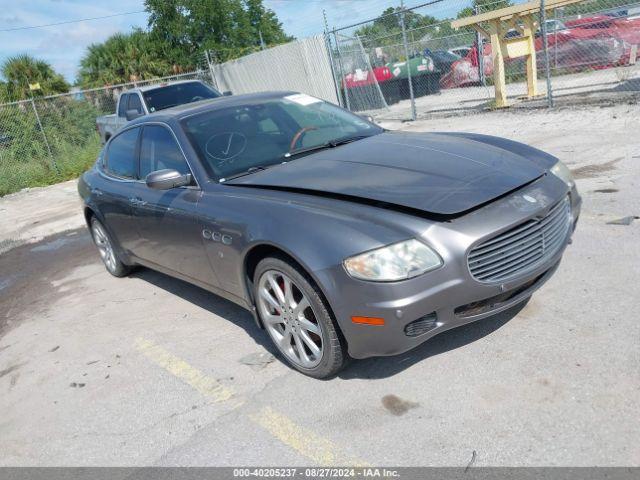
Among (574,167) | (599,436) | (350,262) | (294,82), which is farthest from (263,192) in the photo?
Answer: (294,82)

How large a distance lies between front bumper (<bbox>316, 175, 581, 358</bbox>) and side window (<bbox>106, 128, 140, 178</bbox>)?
2.76 metres

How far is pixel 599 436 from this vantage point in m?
2.53

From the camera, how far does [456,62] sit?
16.8 m

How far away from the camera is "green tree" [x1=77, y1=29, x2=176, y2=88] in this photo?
28.8 meters

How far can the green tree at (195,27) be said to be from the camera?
3381 cm

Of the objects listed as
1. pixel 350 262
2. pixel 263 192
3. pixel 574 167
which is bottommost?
pixel 574 167

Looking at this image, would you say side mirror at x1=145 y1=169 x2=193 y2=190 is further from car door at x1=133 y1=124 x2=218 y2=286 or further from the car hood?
the car hood

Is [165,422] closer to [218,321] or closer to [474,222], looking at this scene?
[218,321]

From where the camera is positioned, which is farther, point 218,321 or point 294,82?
point 294,82

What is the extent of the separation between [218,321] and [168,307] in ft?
2.36

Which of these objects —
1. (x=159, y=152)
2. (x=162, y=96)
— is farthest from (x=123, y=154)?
(x=162, y=96)

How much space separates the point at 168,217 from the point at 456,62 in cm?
1432

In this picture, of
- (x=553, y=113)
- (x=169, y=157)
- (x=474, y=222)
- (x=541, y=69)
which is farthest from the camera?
(x=541, y=69)

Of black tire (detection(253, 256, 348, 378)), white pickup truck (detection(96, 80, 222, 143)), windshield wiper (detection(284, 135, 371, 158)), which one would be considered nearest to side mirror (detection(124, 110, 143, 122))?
white pickup truck (detection(96, 80, 222, 143))
